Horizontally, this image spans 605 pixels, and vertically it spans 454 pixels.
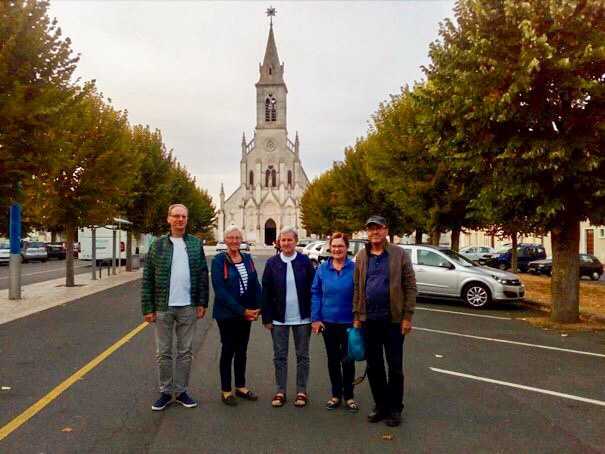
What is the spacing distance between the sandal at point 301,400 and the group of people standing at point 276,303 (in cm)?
1

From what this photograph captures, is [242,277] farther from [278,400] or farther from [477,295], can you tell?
[477,295]

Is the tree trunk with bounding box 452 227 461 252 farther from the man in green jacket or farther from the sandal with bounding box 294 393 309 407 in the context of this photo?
the man in green jacket

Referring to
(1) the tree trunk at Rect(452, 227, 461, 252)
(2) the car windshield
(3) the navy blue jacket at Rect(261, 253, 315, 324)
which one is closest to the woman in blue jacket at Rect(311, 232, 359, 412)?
(3) the navy blue jacket at Rect(261, 253, 315, 324)

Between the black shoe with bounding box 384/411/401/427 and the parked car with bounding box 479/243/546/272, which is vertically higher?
the parked car with bounding box 479/243/546/272

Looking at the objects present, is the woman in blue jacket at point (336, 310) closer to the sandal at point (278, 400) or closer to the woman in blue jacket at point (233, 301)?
the sandal at point (278, 400)

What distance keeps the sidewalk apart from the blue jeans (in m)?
9.18

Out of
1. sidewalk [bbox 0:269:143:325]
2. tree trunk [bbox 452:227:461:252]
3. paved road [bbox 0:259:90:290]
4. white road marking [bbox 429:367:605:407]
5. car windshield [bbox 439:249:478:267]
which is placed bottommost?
paved road [bbox 0:259:90:290]

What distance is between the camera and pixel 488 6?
10.6 metres

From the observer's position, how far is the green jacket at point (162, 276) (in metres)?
5.45

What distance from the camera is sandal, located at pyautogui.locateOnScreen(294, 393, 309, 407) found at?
5.49 metres

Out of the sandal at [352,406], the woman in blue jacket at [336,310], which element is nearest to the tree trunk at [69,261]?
the woman in blue jacket at [336,310]

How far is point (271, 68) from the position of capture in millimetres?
90688

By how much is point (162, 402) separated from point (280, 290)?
5.12 ft

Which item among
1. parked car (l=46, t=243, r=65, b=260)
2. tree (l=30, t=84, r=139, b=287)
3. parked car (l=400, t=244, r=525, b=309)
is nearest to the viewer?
parked car (l=400, t=244, r=525, b=309)
